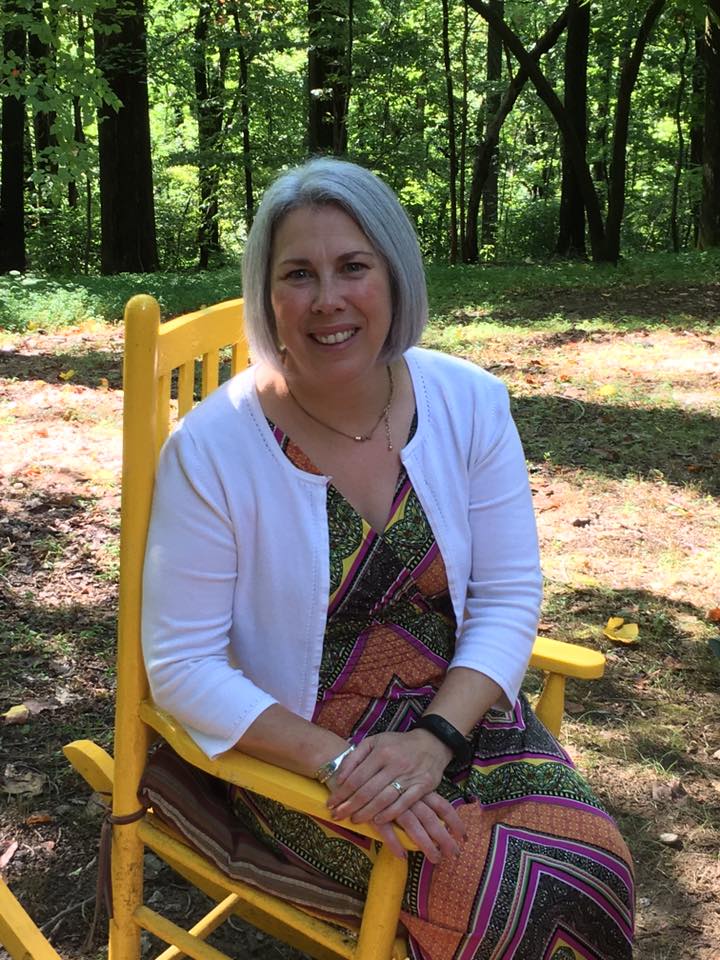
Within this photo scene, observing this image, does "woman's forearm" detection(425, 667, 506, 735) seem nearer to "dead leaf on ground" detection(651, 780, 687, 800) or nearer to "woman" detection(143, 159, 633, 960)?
"woman" detection(143, 159, 633, 960)

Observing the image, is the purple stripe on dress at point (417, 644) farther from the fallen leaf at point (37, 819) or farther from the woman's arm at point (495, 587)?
the fallen leaf at point (37, 819)

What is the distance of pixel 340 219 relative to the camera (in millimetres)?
1607

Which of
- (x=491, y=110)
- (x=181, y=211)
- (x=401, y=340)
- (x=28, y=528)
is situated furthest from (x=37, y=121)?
(x=401, y=340)

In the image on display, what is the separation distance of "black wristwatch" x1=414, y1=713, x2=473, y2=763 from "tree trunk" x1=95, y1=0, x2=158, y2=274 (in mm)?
11417

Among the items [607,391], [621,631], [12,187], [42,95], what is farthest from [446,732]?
[12,187]

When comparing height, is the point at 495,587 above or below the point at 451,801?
above

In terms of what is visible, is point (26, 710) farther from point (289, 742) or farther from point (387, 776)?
point (387, 776)

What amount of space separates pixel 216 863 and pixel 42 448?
379cm

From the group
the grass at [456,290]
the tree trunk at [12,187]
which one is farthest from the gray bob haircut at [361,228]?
the tree trunk at [12,187]

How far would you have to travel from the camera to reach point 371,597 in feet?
5.46

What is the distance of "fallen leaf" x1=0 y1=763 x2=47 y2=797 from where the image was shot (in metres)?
2.53

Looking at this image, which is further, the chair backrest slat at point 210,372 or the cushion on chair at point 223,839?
the chair backrest slat at point 210,372

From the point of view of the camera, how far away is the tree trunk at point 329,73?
39.1 feet

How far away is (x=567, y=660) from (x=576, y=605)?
68.8 inches
